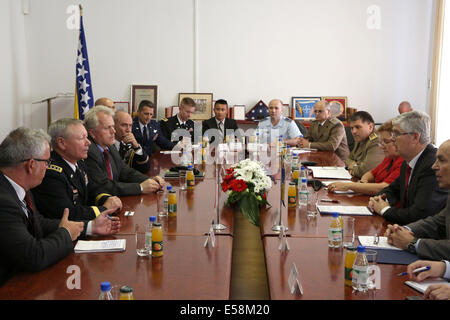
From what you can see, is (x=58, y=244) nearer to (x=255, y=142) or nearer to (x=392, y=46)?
(x=255, y=142)

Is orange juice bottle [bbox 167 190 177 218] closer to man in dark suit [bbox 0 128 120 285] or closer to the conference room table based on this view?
the conference room table

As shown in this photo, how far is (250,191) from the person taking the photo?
3.13 meters

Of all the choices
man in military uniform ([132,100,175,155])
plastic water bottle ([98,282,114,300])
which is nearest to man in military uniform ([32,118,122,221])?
plastic water bottle ([98,282,114,300])

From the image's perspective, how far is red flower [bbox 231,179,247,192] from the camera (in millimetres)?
3113

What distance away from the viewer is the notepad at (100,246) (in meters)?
2.31

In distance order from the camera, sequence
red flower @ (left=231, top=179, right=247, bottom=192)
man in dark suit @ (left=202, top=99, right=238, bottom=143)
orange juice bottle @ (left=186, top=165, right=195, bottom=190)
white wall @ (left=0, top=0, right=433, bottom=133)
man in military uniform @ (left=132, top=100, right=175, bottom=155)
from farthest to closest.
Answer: white wall @ (left=0, top=0, right=433, bottom=133) < man in dark suit @ (left=202, top=99, right=238, bottom=143) < man in military uniform @ (left=132, top=100, right=175, bottom=155) < orange juice bottle @ (left=186, top=165, right=195, bottom=190) < red flower @ (left=231, top=179, right=247, bottom=192)

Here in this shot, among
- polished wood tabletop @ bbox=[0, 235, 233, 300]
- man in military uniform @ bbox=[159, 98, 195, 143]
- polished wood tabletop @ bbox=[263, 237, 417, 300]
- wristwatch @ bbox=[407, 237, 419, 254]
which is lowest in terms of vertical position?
polished wood tabletop @ bbox=[263, 237, 417, 300]

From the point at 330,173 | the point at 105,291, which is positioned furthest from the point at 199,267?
the point at 330,173

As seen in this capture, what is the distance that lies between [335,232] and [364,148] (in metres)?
2.34

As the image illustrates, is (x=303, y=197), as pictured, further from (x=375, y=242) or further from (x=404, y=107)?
(x=404, y=107)

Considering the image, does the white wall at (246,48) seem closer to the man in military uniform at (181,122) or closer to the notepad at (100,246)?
the man in military uniform at (181,122)

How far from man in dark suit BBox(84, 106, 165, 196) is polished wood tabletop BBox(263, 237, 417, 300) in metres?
1.36

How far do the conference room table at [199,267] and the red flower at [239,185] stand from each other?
0.67ft

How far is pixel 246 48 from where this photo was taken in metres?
8.00
